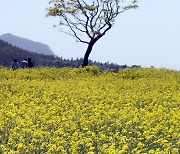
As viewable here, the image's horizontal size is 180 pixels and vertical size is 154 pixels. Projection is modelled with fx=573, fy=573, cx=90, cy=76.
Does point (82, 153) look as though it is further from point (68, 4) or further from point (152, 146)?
point (68, 4)

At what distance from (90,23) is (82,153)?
28714mm

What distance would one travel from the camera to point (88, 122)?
36.0 feet

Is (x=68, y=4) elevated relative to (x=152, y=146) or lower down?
elevated

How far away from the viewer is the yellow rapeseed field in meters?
8.65

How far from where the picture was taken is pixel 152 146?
29.3ft

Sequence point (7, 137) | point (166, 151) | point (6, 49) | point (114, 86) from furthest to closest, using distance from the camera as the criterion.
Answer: point (6, 49) → point (114, 86) → point (7, 137) → point (166, 151)

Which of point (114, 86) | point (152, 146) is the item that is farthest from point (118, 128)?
point (114, 86)

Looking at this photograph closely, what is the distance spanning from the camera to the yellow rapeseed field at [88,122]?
8.65m

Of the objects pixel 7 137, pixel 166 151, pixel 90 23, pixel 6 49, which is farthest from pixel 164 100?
pixel 6 49

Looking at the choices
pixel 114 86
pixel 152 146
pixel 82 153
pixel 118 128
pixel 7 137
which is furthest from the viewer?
pixel 114 86

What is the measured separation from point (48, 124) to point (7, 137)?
1384mm

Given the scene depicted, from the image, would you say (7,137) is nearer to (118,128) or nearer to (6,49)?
(118,128)

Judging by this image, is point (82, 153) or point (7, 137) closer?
point (82, 153)

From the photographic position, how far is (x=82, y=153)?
27.5 feet
